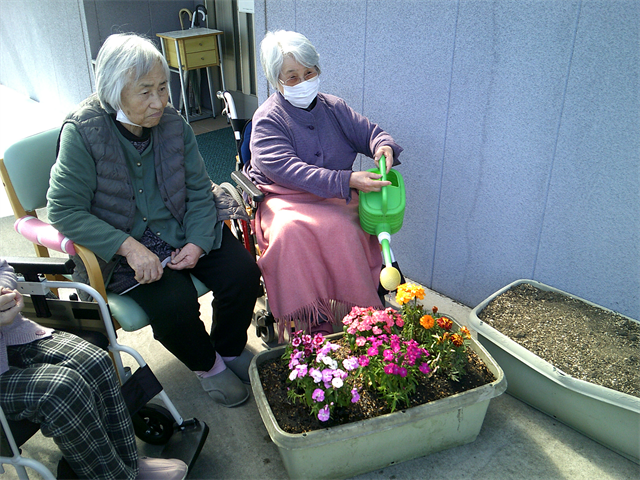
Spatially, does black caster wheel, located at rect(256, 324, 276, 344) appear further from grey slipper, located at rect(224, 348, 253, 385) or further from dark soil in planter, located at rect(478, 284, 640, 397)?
dark soil in planter, located at rect(478, 284, 640, 397)

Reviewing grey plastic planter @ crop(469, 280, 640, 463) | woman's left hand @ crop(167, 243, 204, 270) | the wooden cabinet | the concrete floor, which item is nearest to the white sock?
the concrete floor

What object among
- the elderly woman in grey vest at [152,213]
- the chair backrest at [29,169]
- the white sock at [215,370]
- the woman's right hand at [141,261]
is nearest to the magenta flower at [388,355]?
the elderly woman in grey vest at [152,213]

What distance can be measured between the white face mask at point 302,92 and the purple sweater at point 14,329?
4.02 ft

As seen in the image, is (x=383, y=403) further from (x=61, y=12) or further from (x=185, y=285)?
(x=61, y=12)

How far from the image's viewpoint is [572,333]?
6.61 ft

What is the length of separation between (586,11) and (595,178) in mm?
592

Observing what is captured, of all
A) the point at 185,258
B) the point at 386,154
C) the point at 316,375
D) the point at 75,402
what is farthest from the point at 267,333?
the point at 75,402

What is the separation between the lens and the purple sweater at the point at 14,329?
60.0 inches

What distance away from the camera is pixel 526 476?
71.7 inches

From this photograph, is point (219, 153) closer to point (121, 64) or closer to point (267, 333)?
point (267, 333)

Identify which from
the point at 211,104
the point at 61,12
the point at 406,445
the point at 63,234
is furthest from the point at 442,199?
the point at 61,12

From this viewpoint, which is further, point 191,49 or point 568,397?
point 191,49

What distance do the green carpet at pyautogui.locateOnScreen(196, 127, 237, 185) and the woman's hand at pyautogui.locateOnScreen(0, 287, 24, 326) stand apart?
2.45 metres

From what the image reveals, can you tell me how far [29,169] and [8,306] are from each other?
74 cm
